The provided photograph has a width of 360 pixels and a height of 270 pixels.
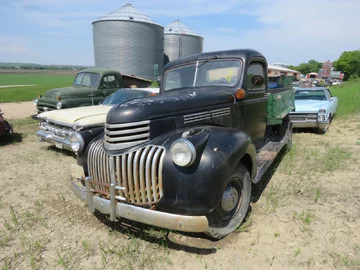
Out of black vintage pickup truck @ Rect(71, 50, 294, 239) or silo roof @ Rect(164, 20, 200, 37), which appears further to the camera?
silo roof @ Rect(164, 20, 200, 37)

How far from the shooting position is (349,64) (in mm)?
73000

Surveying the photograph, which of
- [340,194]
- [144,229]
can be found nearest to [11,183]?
[144,229]

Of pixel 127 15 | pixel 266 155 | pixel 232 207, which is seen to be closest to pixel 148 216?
pixel 232 207

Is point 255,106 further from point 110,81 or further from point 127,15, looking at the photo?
point 127,15

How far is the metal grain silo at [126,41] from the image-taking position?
30.6 m

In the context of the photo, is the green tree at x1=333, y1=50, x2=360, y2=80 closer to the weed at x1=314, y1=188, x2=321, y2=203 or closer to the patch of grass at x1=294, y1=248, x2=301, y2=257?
the weed at x1=314, y1=188, x2=321, y2=203

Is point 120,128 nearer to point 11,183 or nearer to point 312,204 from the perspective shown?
point 312,204

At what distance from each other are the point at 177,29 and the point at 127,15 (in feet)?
32.2

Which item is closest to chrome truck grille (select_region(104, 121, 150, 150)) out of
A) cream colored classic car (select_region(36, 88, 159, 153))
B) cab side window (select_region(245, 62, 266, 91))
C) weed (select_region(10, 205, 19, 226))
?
weed (select_region(10, 205, 19, 226))

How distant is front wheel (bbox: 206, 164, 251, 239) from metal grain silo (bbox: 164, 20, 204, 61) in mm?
A: 37104

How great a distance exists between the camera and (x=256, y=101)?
4.26 meters

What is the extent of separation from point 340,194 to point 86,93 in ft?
24.7

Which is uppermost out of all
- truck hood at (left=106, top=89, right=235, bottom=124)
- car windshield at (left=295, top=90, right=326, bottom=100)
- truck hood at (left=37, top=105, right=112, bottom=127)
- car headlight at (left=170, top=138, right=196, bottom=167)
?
truck hood at (left=106, top=89, right=235, bottom=124)

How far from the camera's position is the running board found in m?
3.46
